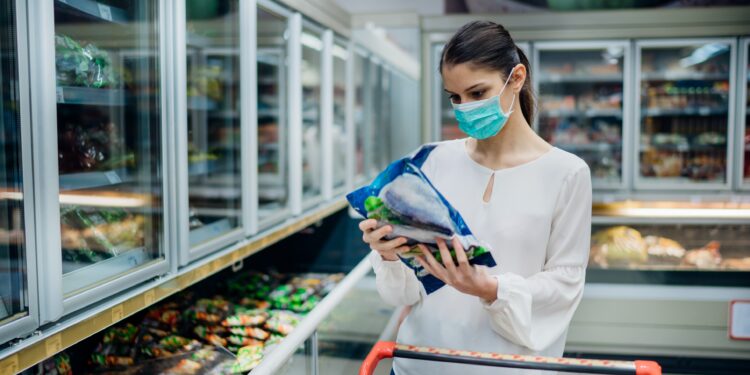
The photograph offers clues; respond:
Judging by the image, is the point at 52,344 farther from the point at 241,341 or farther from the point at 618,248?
the point at 618,248

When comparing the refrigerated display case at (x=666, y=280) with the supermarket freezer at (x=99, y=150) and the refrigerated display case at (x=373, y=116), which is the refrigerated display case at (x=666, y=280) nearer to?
the refrigerated display case at (x=373, y=116)

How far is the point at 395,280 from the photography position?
A: 1.72 m

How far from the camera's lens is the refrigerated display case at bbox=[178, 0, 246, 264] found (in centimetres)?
326

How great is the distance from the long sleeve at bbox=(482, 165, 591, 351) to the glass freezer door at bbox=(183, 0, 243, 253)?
1830mm

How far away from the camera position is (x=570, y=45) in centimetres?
530

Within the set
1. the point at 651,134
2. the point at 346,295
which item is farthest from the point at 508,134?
the point at 651,134

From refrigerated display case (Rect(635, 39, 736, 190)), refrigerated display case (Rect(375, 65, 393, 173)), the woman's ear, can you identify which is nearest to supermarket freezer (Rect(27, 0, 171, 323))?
the woman's ear

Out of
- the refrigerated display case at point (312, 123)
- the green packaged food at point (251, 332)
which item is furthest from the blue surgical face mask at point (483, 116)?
the refrigerated display case at point (312, 123)

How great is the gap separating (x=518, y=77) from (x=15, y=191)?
120 cm

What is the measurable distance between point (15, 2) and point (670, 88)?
5.33m

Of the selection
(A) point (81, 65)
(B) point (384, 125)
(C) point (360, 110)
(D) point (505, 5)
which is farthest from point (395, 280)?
(D) point (505, 5)

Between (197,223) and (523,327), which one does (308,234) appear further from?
(523,327)

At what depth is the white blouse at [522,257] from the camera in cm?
162

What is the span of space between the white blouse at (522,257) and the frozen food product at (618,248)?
138 inches
